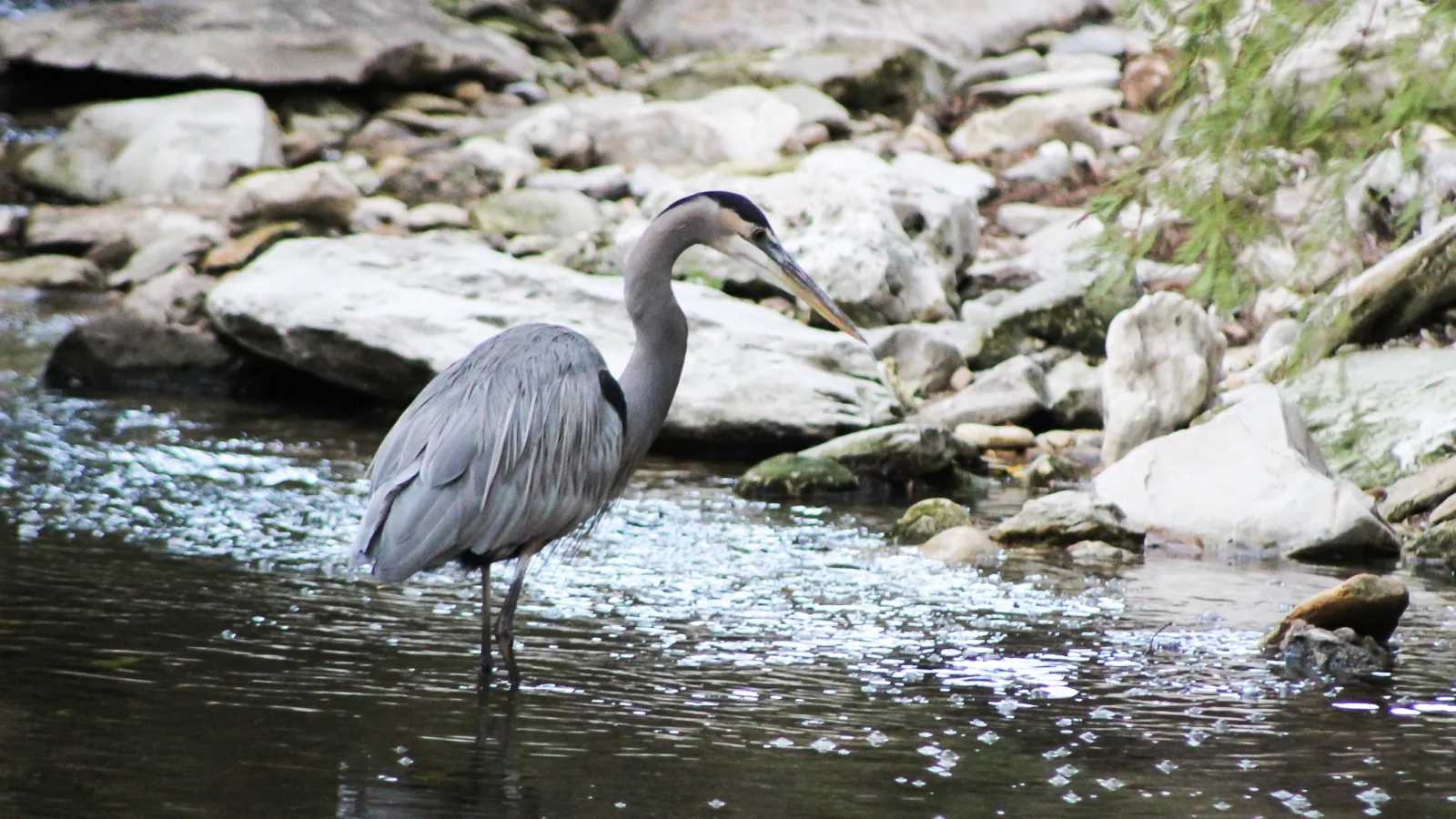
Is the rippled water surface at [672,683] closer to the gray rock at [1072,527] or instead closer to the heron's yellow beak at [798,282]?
the gray rock at [1072,527]

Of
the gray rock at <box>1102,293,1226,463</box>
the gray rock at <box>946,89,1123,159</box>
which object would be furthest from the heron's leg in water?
the gray rock at <box>946,89,1123,159</box>

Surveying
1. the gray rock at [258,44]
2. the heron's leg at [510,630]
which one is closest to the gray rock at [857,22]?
the gray rock at [258,44]

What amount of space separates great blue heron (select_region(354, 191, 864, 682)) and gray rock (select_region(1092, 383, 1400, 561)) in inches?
109

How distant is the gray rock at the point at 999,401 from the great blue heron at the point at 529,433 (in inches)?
177

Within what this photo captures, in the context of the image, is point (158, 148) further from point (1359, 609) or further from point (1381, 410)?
point (1359, 609)

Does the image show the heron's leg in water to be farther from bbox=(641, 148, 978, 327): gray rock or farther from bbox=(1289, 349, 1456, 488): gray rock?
bbox=(641, 148, 978, 327): gray rock

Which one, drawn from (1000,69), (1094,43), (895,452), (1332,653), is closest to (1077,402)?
(895,452)

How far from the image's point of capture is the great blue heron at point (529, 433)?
15.8 ft

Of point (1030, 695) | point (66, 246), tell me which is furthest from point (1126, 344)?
point (66, 246)

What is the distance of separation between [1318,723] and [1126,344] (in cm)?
465

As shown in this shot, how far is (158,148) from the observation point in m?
15.9

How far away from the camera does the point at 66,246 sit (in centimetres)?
1462

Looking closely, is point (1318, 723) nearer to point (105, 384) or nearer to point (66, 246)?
point (105, 384)

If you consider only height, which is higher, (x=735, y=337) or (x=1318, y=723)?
(x=735, y=337)
